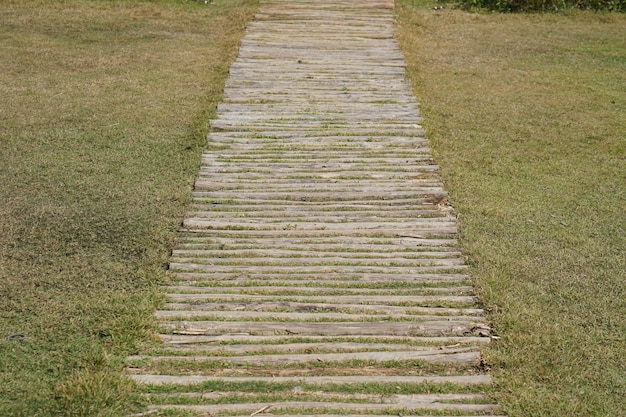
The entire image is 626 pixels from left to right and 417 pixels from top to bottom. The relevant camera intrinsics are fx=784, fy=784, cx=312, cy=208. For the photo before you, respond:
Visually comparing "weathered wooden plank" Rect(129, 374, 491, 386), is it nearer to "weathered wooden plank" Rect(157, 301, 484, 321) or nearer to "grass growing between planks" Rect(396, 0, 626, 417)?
"grass growing between planks" Rect(396, 0, 626, 417)

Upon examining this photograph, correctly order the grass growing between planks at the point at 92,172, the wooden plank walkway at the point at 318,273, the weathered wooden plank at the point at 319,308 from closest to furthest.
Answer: the wooden plank walkway at the point at 318,273 → the grass growing between planks at the point at 92,172 → the weathered wooden plank at the point at 319,308

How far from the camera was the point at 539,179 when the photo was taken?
7.07 meters

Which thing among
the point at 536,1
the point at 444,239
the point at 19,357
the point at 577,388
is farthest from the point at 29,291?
the point at 536,1

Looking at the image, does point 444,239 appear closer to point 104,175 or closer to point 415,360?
point 415,360

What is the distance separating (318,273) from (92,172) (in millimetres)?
2499

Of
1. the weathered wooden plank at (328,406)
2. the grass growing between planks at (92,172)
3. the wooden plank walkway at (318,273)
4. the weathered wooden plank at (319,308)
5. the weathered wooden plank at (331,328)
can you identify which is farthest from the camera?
the weathered wooden plank at (319,308)

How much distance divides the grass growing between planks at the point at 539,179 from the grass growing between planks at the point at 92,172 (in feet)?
7.75

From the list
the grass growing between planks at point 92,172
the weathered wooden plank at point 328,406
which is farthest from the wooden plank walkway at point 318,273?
the grass growing between planks at point 92,172

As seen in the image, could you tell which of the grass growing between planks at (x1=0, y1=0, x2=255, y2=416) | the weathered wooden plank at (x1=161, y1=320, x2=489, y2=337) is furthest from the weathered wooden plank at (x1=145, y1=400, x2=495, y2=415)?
the weathered wooden plank at (x1=161, y1=320, x2=489, y2=337)

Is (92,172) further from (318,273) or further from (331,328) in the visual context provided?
(331,328)

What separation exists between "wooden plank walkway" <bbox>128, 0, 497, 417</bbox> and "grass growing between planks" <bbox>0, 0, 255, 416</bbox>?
25 cm

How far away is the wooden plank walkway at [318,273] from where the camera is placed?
14.8 ft

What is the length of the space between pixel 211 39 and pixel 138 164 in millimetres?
4140

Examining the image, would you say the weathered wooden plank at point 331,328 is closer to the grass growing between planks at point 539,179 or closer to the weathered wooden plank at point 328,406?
the grass growing between planks at point 539,179
